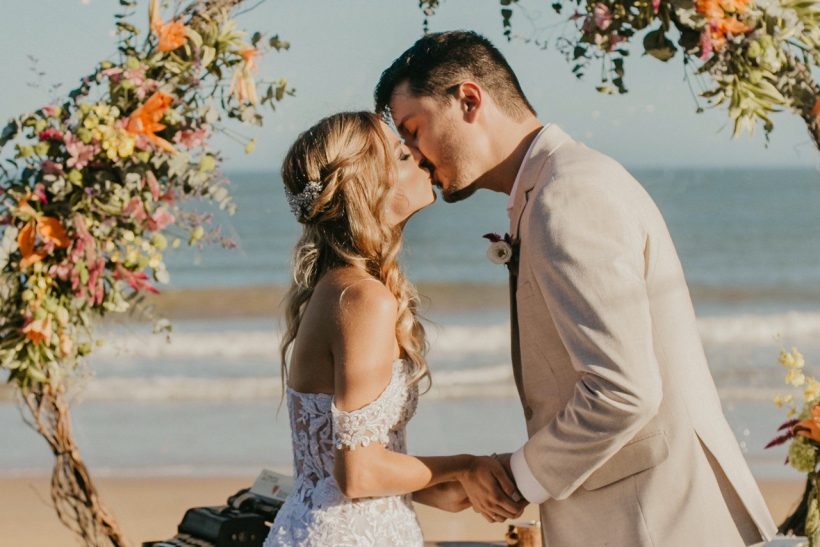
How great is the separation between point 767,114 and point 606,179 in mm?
759

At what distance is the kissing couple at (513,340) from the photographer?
2340 millimetres

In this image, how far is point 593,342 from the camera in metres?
2.31

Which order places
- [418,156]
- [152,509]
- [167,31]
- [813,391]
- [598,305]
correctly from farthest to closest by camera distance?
[152,509] < [167,31] < [813,391] < [418,156] < [598,305]

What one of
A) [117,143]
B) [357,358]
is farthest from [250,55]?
[357,358]

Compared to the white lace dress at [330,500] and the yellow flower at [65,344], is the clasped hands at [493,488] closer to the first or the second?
the white lace dress at [330,500]

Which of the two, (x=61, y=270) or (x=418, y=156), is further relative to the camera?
(x=61, y=270)

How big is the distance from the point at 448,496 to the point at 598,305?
3.08ft

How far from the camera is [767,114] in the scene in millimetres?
2924

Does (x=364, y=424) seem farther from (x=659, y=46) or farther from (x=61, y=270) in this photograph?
(x=61, y=270)

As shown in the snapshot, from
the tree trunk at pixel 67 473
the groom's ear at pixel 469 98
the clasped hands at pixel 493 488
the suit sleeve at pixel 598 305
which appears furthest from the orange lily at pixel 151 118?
the suit sleeve at pixel 598 305

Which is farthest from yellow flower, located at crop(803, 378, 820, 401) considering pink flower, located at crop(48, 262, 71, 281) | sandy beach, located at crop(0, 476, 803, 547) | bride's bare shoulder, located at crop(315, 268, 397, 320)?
sandy beach, located at crop(0, 476, 803, 547)

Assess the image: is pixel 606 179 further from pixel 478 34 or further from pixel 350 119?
pixel 350 119

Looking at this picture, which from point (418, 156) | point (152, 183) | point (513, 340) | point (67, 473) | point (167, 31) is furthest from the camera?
point (67, 473)

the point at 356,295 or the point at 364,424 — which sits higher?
the point at 356,295
